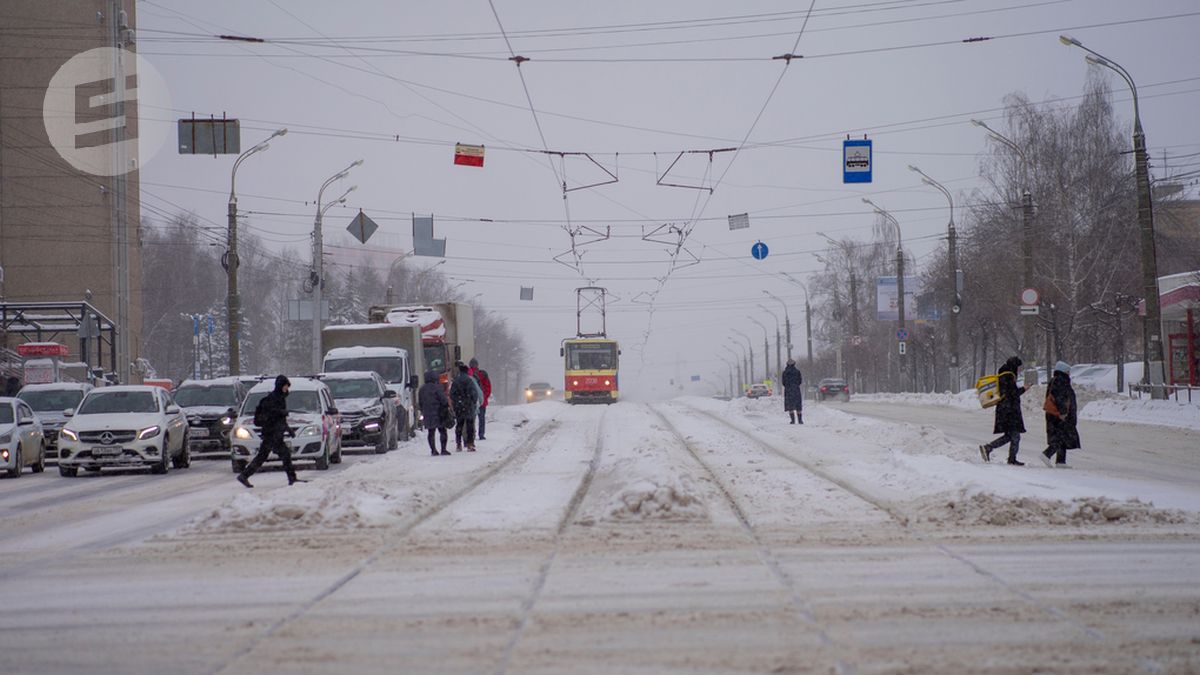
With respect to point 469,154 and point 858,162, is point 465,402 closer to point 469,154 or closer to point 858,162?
point 469,154

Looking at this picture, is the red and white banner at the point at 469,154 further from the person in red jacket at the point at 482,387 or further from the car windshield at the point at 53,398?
the car windshield at the point at 53,398

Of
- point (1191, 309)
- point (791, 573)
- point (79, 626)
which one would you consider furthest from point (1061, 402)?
point (1191, 309)

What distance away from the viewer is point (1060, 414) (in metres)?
19.6

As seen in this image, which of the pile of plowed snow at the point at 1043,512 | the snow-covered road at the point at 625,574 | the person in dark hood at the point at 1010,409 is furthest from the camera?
the person in dark hood at the point at 1010,409

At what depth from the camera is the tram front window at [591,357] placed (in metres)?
60.1

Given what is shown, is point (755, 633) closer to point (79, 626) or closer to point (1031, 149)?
point (79, 626)

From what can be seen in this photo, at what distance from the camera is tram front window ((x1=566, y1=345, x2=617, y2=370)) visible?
60.1 m

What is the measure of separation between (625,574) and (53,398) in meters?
24.6

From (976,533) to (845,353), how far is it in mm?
95777

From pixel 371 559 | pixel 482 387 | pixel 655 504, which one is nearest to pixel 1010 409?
pixel 655 504

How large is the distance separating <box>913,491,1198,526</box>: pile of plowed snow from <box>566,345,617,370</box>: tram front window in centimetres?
4623

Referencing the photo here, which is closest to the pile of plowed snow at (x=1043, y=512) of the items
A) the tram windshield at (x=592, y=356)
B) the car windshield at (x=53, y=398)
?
the car windshield at (x=53, y=398)

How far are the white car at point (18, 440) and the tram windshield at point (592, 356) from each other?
34.7 m

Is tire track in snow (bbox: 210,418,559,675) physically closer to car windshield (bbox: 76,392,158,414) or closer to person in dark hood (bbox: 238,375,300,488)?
person in dark hood (bbox: 238,375,300,488)
